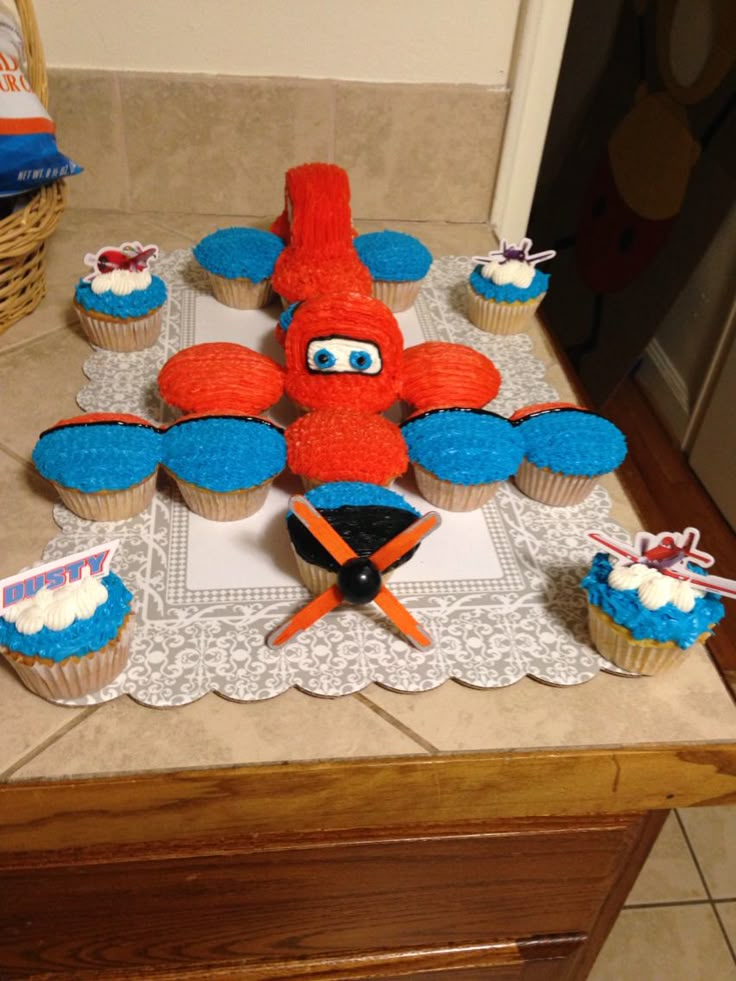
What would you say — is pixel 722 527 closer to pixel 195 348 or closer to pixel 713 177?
pixel 713 177

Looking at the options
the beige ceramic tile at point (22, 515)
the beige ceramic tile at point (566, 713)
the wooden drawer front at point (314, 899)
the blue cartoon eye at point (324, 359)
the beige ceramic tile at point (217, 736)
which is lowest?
the wooden drawer front at point (314, 899)

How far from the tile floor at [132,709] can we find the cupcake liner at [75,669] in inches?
0.7

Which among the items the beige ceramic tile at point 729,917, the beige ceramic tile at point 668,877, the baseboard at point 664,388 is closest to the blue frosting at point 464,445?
the beige ceramic tile at point 668,877

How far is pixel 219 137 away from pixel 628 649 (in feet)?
3.11

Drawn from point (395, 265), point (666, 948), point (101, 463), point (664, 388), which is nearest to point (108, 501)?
point (101, 463)

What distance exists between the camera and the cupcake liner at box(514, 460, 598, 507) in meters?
0.86

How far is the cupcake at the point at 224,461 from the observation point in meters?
0.79

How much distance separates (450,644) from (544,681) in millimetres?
81

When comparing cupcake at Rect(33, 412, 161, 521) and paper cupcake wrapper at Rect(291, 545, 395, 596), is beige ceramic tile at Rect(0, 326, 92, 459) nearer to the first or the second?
cupcake at Rect(33, 412, 161, 521)

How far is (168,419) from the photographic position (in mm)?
954

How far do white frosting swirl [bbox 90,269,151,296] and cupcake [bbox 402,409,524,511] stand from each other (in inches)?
14.3

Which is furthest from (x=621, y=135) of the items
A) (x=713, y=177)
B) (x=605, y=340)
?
Result: (x=605, y=340)

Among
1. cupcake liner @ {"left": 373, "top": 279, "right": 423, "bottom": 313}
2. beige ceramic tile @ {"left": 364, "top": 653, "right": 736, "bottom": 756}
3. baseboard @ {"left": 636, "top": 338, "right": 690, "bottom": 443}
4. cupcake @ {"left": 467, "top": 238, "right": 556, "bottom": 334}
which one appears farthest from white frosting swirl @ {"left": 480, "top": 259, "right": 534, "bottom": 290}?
baseboard @ {"left": 636, "top": 338, "right": 690, "bottom": 443}

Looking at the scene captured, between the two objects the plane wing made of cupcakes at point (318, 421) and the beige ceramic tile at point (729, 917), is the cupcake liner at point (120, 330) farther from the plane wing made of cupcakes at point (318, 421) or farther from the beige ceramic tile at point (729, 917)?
the beige ceramic tile at point (729, 917)
